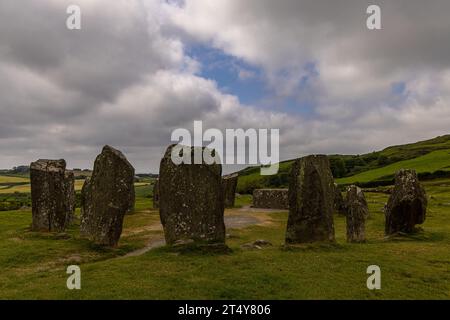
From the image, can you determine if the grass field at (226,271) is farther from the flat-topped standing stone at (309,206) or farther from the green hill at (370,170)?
the green hill at (370,170)

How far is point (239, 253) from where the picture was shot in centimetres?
1805

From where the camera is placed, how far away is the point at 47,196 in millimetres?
24031

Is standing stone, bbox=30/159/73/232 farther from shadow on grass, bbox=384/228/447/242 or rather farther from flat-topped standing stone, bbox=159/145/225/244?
shadow on grass, bbox=384/228/447/242

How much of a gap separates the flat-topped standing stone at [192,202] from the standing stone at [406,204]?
12.6 meters

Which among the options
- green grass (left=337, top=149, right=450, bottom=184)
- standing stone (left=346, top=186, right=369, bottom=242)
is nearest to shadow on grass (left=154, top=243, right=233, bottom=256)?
standing stone (left=346, top=186, right=369, bottom=242)

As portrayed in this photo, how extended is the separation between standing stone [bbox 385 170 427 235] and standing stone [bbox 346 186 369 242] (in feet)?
9.13

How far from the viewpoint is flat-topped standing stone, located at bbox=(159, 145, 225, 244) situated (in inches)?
734

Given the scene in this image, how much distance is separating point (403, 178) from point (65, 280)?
20.6m

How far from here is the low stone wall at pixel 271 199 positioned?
5162cm

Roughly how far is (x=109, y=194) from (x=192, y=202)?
4.84 meters

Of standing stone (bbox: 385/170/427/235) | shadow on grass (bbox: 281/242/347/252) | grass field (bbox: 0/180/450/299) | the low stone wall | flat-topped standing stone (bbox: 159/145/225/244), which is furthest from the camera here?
the low stone wall

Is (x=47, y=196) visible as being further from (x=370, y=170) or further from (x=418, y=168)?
(x=370, y=170)
